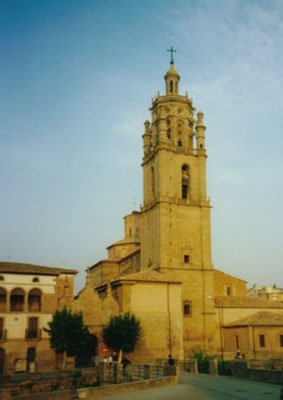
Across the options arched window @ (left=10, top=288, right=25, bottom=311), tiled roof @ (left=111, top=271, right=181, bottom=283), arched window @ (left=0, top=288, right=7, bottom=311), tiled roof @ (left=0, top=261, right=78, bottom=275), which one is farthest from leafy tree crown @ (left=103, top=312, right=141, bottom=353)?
arched window @ (left=0, top=288, right=7, bottom=311)

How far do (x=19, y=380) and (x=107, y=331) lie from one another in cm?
1019

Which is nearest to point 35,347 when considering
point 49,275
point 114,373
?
point 49,275

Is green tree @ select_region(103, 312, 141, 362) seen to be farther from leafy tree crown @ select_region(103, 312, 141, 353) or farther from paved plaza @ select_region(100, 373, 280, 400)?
paved plaza @ select_region(100, 373, 280, 400)

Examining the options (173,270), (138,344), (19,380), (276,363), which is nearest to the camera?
(19,380)

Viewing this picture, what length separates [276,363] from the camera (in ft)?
87.5

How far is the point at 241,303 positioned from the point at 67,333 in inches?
833

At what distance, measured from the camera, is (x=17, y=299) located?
114 feet

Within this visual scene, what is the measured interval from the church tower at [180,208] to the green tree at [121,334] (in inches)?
403

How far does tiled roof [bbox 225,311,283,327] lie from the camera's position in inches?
1629

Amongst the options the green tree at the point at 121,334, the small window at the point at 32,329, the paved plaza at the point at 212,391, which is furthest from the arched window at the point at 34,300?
the paved plaza at the point at 212,391

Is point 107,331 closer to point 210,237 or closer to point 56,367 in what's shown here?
point 56,367

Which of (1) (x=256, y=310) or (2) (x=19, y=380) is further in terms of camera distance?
(1) (x=256, y=310)

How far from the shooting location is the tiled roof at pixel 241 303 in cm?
4508

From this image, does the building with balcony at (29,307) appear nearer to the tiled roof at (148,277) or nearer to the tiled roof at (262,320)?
the tiled roof at (148,277)
